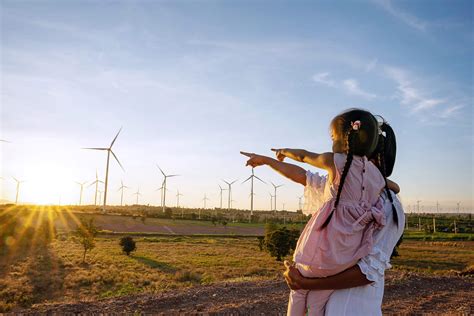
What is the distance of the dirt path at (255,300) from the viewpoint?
35.0 feet

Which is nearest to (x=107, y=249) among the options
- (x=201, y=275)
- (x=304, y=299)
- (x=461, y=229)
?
(x=201, y=275)

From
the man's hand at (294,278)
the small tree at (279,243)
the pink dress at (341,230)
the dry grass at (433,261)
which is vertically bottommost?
the dry grass at (433,261)

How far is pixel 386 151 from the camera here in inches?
107

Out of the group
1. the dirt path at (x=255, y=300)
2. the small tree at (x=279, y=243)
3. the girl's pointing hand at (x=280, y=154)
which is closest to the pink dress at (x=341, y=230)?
the girl's pointing hand at (x=280, y=154)

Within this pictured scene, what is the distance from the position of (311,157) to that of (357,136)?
0.32 meters

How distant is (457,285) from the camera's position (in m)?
15.0

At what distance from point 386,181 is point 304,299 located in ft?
2.89

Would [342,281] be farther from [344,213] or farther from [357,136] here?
[357,136]

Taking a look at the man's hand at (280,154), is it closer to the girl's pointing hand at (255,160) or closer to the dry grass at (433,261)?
the girl's pointing hand at (255,160)

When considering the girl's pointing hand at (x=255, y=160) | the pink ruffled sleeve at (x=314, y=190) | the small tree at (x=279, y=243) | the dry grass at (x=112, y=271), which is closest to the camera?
the pink ruffled sleeve at (x=314, y=190)

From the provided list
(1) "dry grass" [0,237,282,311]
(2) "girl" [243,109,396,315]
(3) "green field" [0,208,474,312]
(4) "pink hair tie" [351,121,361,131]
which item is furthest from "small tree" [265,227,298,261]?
(4) "pink hair tie" [351,121,361,131]

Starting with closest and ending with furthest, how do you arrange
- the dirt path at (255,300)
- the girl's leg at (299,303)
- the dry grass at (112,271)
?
the girl's leg at (299,303) < the dirt path at (255,300) < the dry grass at (112,271)

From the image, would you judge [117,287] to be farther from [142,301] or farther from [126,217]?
[126,217]

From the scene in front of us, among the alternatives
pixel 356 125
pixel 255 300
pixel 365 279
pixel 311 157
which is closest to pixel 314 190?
pixel 311 157
